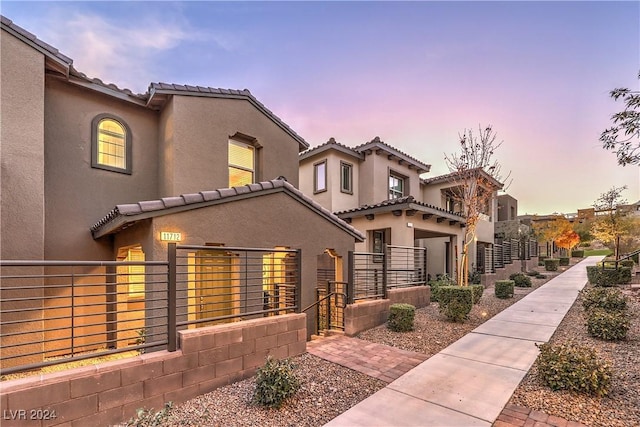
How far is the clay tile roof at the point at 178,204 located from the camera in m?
5.51

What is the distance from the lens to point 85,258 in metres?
7.79

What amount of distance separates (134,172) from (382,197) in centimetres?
1090

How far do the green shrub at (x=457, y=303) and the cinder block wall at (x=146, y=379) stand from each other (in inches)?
201

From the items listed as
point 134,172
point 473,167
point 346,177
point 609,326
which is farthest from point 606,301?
point 134,172

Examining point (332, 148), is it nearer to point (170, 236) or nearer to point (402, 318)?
point (402, 318)

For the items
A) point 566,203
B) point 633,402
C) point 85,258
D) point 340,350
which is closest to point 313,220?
point 340,350

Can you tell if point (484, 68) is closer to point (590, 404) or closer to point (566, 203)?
point (590, 404)

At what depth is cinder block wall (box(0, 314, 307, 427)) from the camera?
10.2 ft

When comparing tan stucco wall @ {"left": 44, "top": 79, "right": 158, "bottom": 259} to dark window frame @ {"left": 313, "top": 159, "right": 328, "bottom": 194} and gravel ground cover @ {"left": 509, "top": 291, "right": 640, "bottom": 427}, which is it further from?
gravel ground cover @ {"left": 509, "top": 291, "right": 640, "bottom": 427}

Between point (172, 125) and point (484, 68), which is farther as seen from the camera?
point (484, 68)

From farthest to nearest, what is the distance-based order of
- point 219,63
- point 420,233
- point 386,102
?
point 420,233 → point 386,102 → point 219,63

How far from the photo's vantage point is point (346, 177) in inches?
589

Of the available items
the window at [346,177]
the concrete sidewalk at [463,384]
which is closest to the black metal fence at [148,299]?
the concrete sidewalk at [463,384]

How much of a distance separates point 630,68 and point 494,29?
4.28 meters
